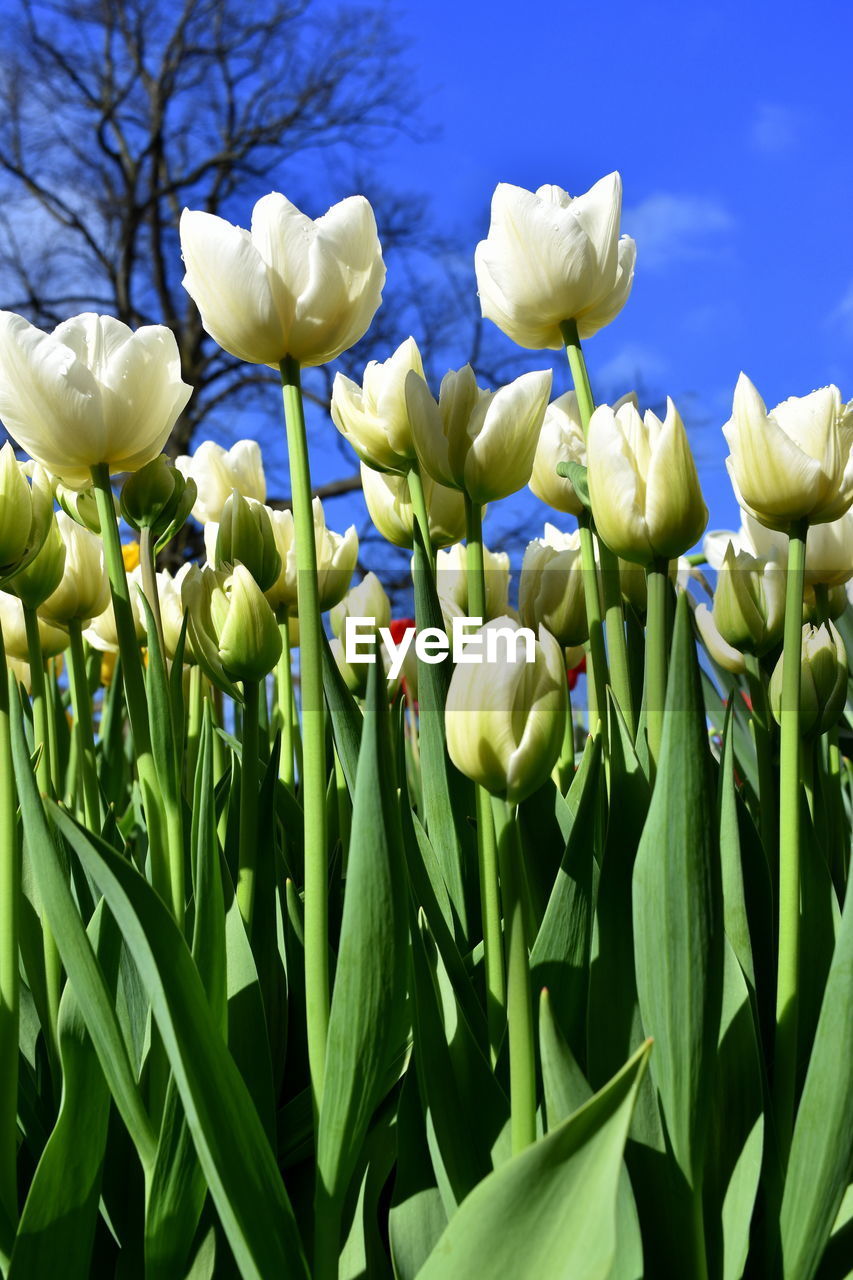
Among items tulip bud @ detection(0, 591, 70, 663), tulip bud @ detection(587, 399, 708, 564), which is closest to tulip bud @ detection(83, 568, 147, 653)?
tulip bud @ detection(0, 591, 70, 663)

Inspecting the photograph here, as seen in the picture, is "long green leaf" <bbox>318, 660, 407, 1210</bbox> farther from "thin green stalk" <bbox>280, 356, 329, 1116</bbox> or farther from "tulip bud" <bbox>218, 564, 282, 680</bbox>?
"tulip bud" <bbox>218, 564, 282, 680</bbox>

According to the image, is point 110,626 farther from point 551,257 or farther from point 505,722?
point 505,722

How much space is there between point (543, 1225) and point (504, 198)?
1.76 feet

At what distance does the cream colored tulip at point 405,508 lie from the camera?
0.77 metres

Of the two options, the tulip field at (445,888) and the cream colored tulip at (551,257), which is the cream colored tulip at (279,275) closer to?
the tulip field at (445,888)

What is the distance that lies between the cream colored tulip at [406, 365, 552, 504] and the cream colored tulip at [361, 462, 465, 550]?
0.12 m

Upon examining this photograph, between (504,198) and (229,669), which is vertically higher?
(504,198)

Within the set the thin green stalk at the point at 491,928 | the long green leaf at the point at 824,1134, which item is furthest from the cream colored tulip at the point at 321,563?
the long green leaf at the point at 824,1134

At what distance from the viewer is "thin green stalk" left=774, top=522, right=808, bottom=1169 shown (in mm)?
520

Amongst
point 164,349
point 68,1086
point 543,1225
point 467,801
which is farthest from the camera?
point 467,801

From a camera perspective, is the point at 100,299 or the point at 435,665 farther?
the point at 100,299

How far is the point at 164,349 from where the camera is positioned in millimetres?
625

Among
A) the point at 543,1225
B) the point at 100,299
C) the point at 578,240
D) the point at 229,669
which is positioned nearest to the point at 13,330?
the point at 229,669

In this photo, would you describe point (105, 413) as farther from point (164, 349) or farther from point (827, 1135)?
point (827, 1135)
